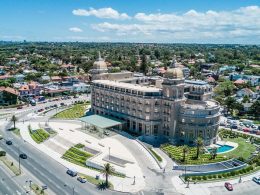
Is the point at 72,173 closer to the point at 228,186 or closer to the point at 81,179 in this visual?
the point at 81,179

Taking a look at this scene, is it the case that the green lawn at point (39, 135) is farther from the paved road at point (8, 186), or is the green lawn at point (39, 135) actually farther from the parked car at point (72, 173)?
the parked car at point (72, 173)

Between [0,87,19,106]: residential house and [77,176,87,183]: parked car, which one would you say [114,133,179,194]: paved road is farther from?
[0,87,19,106]: residential house

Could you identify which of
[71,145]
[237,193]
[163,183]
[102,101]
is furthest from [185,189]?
[102,101]

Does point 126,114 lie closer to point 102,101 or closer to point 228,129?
point 102,101

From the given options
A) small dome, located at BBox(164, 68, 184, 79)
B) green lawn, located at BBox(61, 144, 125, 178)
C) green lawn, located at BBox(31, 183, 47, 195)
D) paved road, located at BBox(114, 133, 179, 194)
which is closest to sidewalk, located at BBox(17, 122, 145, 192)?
green lawn, located at BBox(61, 144, 125, 178)

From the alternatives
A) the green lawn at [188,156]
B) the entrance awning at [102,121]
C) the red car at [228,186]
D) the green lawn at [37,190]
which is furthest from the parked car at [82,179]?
the red car at [228,186]
